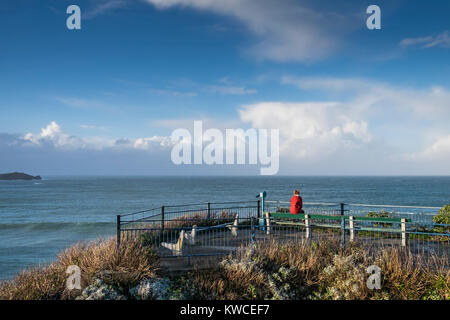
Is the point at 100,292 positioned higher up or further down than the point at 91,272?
further down

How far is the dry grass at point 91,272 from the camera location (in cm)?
862

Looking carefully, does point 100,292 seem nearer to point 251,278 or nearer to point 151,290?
point 151,290

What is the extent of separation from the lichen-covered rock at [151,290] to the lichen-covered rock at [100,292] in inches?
12.6

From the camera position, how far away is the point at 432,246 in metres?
Result: 12.7

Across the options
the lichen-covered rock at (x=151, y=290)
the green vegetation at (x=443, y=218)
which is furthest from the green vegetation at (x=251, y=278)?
the green vegetation at (x=443, y=218)

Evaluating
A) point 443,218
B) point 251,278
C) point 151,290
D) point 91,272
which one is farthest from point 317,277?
point 443,218

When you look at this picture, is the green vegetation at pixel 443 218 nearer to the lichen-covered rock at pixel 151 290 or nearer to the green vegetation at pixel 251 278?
the green vegetation at pixel 251 278

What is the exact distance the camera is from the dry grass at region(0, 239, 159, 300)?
8.62 meters

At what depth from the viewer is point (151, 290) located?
27.6 ft

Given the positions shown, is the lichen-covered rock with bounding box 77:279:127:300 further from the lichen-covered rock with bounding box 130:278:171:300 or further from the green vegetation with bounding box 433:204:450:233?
the green vegetation with bounding box 433:204:450:233

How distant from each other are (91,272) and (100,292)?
120 cm
